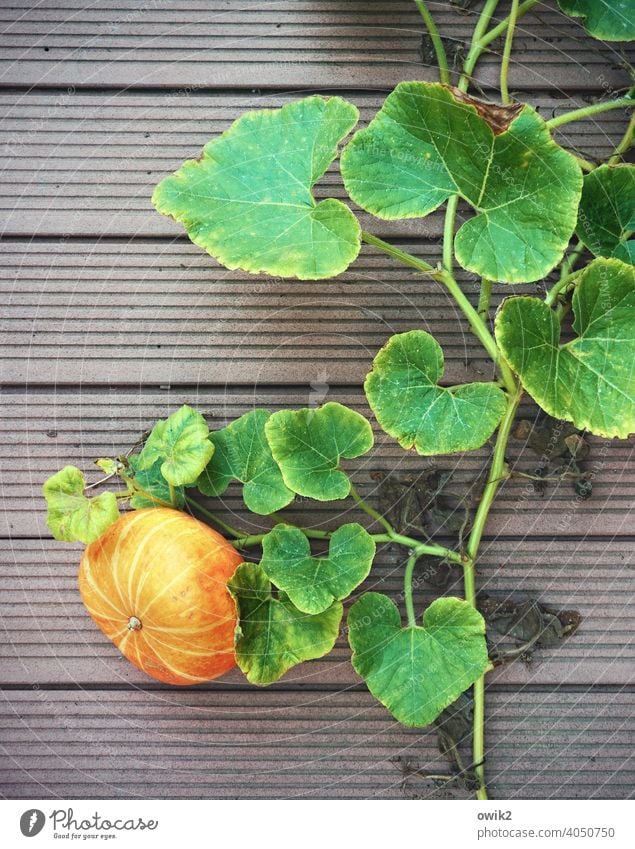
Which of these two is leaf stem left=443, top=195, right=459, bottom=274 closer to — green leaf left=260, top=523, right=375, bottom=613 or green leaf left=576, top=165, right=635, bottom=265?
green leaf left=576, top=165, right=635, bottom=265

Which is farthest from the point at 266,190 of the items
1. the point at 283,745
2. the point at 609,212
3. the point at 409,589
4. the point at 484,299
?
the point at 283,745

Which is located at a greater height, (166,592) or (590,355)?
(590,355)

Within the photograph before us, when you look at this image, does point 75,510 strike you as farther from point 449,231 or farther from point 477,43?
point 477,43

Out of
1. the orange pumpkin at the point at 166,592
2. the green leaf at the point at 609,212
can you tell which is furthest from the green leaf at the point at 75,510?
the green leaf at the point at 609,212

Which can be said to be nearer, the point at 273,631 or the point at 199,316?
the point at 273,631

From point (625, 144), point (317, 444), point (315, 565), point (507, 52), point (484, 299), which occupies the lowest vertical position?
point (315, 565)
